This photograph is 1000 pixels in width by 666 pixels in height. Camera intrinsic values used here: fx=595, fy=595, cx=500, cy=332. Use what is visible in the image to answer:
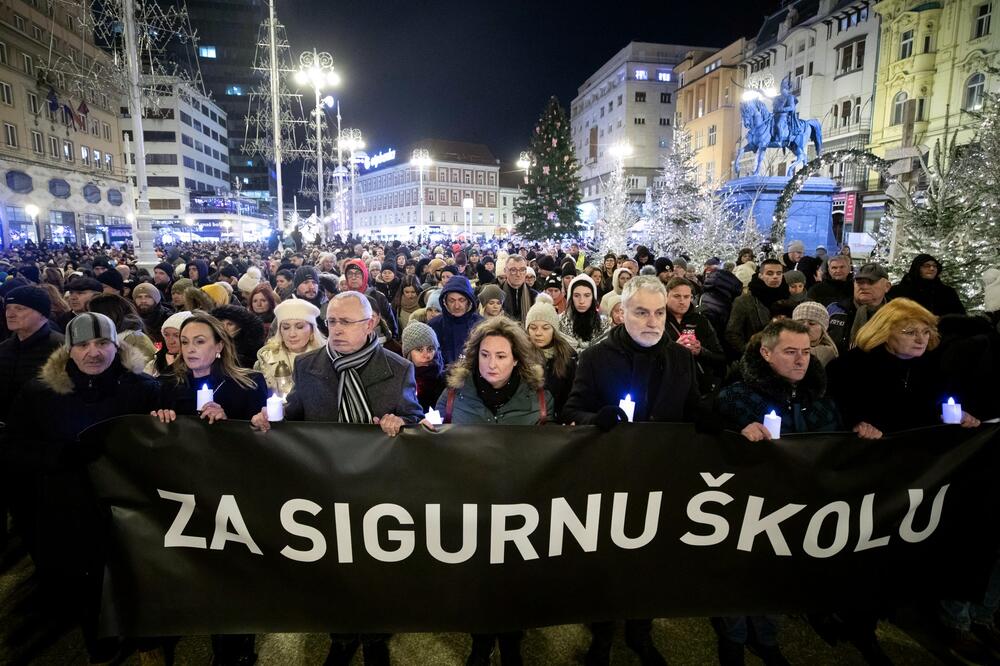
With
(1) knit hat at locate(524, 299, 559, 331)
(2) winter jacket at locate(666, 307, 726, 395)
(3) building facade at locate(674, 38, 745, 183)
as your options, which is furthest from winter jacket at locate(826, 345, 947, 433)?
(3) building facade at locate(674, 38, 745, 183)

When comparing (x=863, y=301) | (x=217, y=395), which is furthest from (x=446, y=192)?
(x=217, y=395)

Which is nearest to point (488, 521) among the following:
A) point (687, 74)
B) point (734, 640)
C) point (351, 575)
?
point (351, 575)

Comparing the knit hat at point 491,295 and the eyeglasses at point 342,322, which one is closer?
the eyeglasses at point 342,322

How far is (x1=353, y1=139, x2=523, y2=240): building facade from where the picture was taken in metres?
105

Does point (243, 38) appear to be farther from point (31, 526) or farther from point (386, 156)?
point (31, 526)

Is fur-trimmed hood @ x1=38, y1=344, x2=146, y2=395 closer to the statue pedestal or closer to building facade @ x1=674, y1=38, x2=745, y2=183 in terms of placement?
the statue pedestal

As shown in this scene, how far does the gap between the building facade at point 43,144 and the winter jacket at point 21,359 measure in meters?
40.4

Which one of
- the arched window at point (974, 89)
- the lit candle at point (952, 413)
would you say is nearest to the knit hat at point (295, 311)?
the lit candle at point (952, 413)

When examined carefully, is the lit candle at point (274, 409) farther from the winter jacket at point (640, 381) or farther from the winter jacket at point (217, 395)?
the winter jacket at point (640, 381)

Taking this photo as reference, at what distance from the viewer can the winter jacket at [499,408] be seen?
11.3 ft

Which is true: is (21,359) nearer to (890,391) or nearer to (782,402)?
(782,402)

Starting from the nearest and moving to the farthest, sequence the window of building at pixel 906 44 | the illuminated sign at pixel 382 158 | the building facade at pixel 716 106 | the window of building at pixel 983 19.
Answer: the window of building at pixel 983 19
the window of building at pixel 906 44
the building facade at pixel 716 106
the illuminated sign at pixel 382 158

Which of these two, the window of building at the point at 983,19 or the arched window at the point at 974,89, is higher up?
the window of building at the point at 983,19

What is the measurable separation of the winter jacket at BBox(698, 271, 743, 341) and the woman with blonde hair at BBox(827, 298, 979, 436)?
3.42m
